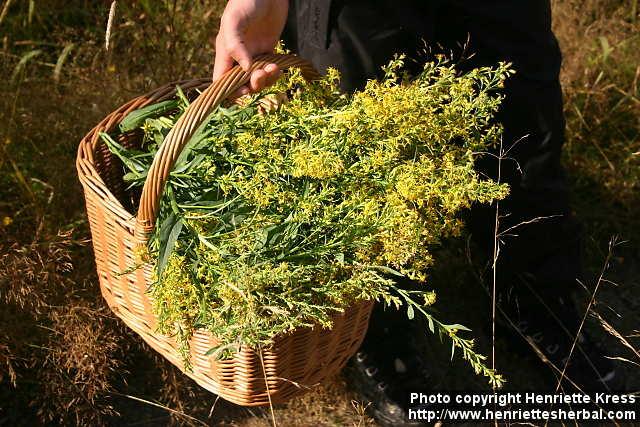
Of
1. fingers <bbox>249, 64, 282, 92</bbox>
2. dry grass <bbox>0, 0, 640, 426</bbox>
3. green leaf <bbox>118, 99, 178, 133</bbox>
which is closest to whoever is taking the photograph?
fingers <bbox>249, 64, 282, 92</bbox>

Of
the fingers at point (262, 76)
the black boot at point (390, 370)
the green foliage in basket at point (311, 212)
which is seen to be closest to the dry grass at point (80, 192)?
the black boot at point (390, 370)

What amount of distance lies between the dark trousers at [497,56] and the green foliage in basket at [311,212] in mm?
285

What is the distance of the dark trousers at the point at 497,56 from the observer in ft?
6.17

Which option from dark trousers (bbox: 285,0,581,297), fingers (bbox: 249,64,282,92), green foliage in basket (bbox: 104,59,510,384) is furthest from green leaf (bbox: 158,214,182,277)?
dark trousers (bbox: 285,0,581,297)

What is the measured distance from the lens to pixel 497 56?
1.95m

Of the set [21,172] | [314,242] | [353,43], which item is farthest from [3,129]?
[314,242]

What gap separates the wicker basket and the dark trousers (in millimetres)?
213

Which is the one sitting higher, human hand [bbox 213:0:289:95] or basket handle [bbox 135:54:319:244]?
human hand [bbox 213:0:289:95]

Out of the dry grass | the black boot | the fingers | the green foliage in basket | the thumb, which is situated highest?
the thumb

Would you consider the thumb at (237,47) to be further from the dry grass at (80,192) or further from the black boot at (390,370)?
the black boot at (390,370)

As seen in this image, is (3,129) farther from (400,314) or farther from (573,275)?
(573,275)

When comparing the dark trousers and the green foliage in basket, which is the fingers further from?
the dark trousers

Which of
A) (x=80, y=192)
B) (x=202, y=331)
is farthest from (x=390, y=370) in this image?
(x=80, y=192)

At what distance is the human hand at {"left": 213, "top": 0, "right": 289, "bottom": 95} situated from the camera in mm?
1610
